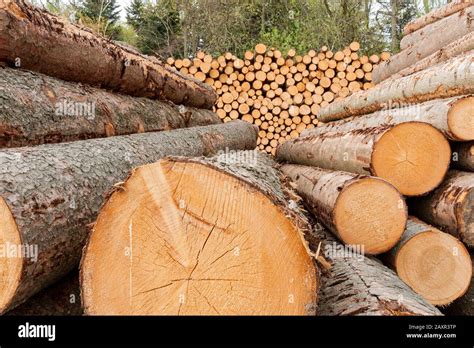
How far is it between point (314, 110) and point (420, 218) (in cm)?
581

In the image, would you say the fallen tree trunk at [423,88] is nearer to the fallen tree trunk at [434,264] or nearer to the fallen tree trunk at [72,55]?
the fallen tree trunk at [434,264]

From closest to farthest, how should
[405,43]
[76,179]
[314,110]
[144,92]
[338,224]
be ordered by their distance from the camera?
[76,179], [338,224], [144,92], [405,43], [314,110]

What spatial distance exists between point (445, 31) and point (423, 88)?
203 centimetres

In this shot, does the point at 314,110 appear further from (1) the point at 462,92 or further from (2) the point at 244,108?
(1) the point at 462,92

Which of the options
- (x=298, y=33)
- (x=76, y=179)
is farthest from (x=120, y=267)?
(x=298, y=33)

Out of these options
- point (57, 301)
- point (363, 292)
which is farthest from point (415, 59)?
point (57, 301)

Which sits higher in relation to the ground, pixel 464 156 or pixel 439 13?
pixel 439 13

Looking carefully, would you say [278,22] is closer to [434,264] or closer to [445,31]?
[445,31]

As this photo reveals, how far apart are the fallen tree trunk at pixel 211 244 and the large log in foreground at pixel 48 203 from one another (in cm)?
22

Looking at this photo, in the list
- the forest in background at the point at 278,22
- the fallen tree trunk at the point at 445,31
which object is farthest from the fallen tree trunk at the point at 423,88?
the forest in background at the point at 278,22

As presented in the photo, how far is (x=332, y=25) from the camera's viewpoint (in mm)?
14531

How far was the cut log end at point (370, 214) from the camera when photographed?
2.72 m

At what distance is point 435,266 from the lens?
9.44ft
